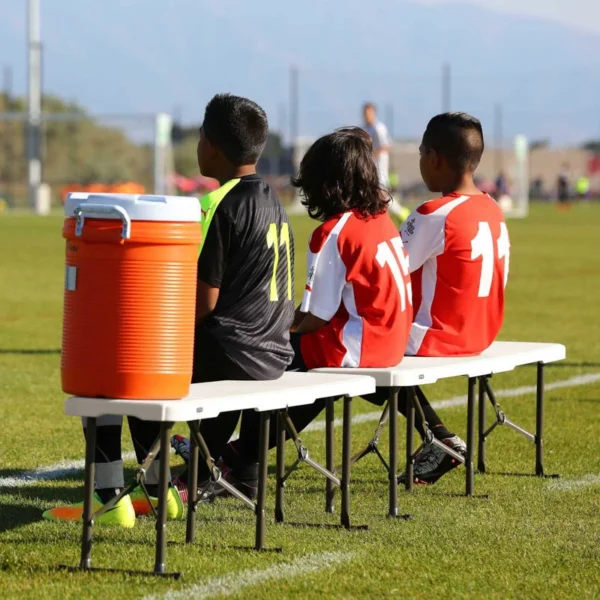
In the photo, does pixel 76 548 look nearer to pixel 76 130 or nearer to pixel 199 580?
pixel 199 580

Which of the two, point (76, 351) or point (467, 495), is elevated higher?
point (76, 351)

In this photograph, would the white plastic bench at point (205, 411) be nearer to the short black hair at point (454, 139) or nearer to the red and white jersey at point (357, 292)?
the red and white jersey at point (357, 292)

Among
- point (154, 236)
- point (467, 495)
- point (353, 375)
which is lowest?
point (467, 495)

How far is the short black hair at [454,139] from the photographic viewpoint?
264 inches

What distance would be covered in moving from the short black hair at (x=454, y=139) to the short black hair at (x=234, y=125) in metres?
1.20

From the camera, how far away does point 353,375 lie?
570cm

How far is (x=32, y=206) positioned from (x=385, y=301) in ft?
148

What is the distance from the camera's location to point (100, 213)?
4.74 metres

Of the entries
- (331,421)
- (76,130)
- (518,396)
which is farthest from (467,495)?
(76,130)

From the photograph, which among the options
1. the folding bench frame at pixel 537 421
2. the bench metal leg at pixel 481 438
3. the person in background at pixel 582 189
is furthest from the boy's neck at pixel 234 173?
the person in background at pixel 582 189

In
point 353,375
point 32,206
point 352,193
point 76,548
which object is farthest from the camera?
point 32,206

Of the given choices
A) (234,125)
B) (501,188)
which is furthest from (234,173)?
(501,188)

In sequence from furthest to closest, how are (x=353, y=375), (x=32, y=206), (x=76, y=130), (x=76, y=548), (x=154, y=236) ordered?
(x=76, y=130) → (x=32, y=206) → (x=353, y=375) → (x=76, y=548) → (x=154, y=236)

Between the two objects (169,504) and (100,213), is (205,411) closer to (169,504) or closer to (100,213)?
(100,213)
